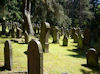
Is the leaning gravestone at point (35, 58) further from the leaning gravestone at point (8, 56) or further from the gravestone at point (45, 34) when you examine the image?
the gravestone at point (45, 34)

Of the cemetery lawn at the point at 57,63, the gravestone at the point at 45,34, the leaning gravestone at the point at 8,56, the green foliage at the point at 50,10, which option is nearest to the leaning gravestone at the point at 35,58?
the cemetery lawn at the point at 57,63

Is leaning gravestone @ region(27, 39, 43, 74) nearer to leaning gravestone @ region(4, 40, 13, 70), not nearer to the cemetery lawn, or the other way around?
the cemetery lawn

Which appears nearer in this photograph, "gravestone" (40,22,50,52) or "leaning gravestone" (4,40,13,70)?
"leaning gravestone" (4,40,13,70)

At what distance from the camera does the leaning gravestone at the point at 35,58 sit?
4.11m

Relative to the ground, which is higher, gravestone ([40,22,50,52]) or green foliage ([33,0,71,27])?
green foliage ([33,0,71,27])

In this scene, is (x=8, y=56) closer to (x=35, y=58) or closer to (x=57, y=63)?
(x=35, y=58)

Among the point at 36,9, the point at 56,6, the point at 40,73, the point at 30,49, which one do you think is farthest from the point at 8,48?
the point at 36,9

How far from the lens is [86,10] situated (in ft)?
130

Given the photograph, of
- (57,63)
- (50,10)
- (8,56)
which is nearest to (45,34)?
(57,63)

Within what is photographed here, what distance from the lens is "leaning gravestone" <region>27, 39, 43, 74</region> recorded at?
13.5ft

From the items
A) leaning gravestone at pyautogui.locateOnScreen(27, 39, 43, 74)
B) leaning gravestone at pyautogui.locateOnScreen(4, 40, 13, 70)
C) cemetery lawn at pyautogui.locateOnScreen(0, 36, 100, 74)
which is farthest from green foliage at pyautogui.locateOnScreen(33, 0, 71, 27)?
leaning gravestone at pyautogui.locateOnScreen(27, 39, 43, 74)

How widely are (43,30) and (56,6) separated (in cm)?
1135

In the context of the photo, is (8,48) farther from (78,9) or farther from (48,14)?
(78,9)

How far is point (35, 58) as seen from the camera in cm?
422
